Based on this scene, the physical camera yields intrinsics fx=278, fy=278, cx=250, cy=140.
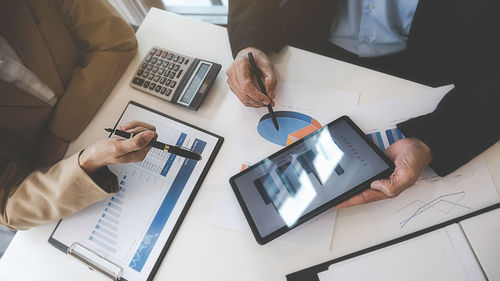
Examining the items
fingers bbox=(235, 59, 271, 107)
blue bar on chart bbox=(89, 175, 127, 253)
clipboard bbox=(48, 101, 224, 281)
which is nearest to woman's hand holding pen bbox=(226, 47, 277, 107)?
fingers bbox=(235, 59, 271, 107)

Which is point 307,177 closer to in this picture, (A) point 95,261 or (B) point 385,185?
(B) point 385,185

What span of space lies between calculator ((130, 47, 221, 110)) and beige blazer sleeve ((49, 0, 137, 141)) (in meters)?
0.07

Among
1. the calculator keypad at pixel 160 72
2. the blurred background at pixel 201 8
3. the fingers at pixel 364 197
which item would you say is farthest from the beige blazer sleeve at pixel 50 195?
the blurred background at pixel 201 8

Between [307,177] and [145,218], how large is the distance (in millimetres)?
349

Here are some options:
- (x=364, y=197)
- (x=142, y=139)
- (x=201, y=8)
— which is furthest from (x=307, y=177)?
(x=201, y=8)

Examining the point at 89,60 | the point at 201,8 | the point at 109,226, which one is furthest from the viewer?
the point at 201,8

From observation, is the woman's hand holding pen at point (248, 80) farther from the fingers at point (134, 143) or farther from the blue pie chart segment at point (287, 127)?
the fingers at point (134, 143)

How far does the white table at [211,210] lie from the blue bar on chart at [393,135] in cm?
8

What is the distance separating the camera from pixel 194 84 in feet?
2.24

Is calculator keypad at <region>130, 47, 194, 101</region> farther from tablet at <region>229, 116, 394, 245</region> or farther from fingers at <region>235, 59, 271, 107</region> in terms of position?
tablet at <region>229, 116, 394, 245</region>

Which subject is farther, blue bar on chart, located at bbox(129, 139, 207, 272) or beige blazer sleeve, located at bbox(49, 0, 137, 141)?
beige blazer sleeve, located at bbox(49, 0, 137, 141)

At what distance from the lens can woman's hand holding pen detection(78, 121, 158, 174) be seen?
529mm

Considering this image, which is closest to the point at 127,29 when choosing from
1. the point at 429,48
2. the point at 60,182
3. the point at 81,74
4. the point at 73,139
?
the point at 81,74

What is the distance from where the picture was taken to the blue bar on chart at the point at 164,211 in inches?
22.1
